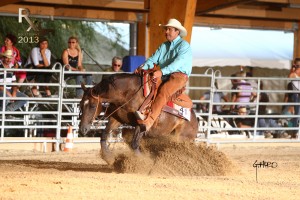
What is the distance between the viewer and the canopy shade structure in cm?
1925

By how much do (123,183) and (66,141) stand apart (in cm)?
520

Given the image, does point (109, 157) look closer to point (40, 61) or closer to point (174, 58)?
point (174, 58)

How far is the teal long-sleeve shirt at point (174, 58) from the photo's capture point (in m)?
9.88

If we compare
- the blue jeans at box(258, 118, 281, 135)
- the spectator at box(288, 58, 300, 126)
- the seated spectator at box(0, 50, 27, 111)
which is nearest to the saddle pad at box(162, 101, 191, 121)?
the seated spectator at box(0, 50, 27, 111)

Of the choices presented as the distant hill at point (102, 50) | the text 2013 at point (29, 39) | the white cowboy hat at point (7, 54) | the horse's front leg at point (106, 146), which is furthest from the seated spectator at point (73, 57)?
the distant hill at point (102, 50)

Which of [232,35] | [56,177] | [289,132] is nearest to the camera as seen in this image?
[56,177]

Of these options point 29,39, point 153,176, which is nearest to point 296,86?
point 29,39

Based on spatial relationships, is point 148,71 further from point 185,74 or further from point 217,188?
point 217,188

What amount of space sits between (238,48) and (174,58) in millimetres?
10112

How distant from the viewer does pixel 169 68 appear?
9.84 meters

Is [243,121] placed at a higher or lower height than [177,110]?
lower

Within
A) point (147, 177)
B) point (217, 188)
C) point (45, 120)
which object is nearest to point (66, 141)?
point (45, 120)

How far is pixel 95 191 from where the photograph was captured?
7324 mm

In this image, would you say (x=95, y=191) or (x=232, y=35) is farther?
(x=232, y=35)
